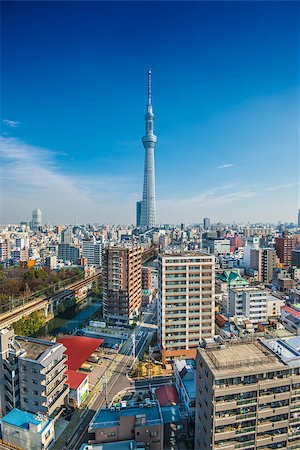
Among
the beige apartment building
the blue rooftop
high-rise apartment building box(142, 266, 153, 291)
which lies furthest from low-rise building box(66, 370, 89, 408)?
high-rise apartment building box(142, 266, 153, 291)

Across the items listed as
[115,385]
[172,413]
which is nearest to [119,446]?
[172,413]

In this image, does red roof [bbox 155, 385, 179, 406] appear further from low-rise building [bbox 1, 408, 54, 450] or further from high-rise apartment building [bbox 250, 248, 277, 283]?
high-rise apartment building [bbox 250, 248, 277, 283]

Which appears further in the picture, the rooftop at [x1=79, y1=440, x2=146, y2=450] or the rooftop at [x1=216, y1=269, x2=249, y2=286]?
the rooftop at [x1=216, y1=269, x2=249, y2=286]

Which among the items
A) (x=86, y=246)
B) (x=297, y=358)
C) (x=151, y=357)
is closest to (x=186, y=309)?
(x=151, y=357)

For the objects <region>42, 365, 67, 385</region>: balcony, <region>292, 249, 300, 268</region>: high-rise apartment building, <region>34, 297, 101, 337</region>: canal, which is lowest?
<region>34, 297, 101, 337</region>: canal

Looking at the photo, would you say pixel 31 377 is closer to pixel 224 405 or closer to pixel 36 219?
pixel 224 405

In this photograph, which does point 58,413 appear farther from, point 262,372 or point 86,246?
point 86,246
